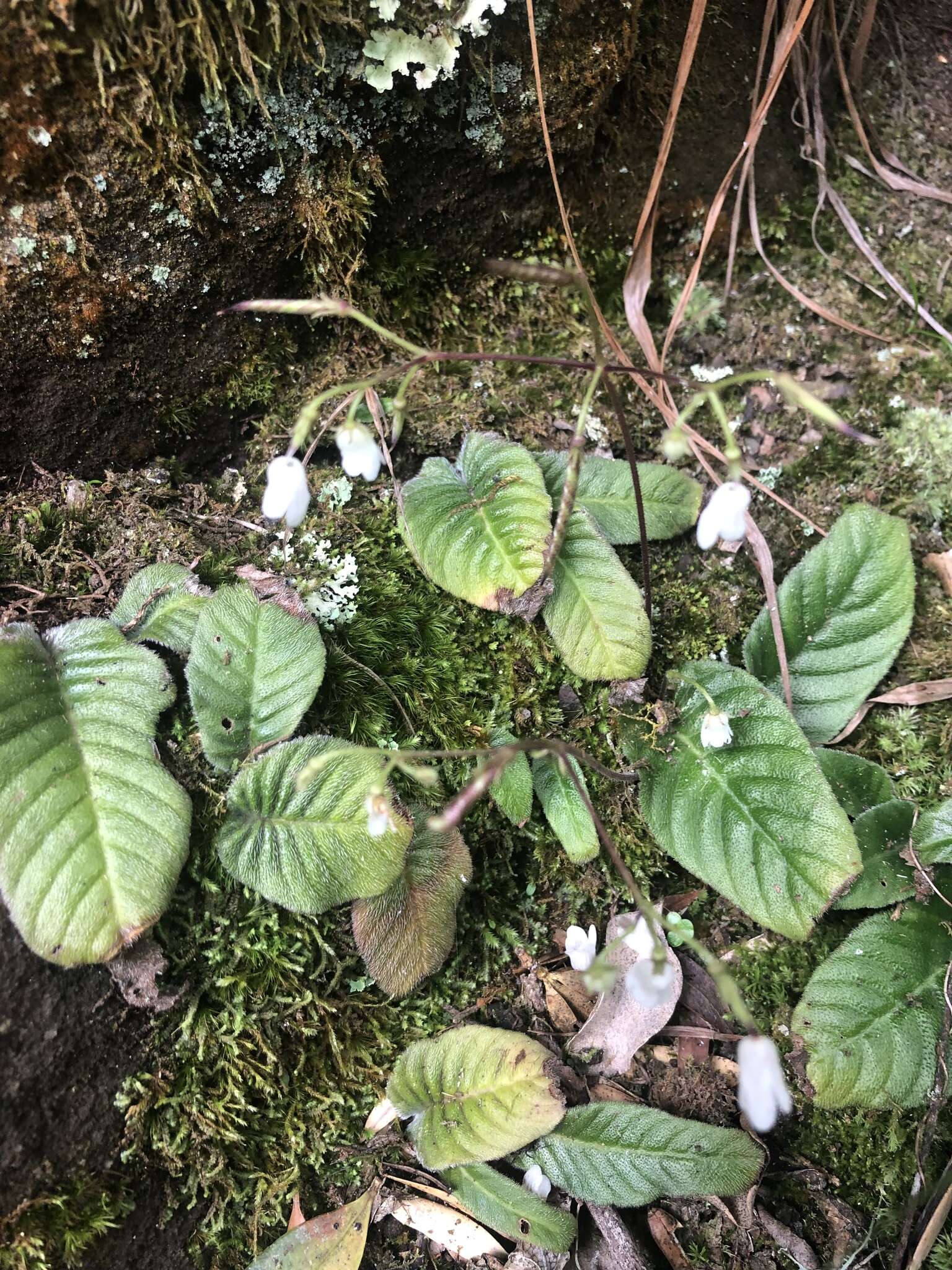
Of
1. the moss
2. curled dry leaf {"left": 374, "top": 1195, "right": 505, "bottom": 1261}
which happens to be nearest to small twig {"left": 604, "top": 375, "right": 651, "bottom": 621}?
curled dry leaf {"left": 374, "top": 1195, "right": 505, "bottom": 1261}

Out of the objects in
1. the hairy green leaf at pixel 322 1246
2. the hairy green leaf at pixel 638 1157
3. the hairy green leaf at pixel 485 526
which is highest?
the hairy green leaf at pixel 485 526

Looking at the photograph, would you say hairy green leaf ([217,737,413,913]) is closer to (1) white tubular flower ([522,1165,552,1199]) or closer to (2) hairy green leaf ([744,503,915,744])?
(1) white tubular flower ([522,1165,552,1199])

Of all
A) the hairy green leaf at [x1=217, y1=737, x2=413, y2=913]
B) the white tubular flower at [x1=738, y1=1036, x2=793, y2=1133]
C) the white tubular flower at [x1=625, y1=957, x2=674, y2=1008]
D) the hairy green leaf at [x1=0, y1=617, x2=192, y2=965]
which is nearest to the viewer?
the white tubular flower at [x1=738, y1=1036, x2=793, y2=1133]

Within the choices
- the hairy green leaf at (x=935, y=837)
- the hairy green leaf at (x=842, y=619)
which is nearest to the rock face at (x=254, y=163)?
the hairy green leaf at (x=842, y=619)

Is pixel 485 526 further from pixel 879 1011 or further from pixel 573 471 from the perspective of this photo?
pixel 879 1011

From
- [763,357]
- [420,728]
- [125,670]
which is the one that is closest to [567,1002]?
[420,728]

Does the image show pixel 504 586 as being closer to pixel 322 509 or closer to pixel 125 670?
pixel 322 509

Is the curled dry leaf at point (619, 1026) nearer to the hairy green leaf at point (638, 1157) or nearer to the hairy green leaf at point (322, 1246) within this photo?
the hairy green leaf at point (638, 1157)
